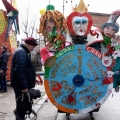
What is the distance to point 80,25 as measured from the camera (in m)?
4.73

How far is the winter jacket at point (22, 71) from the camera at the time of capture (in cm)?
433

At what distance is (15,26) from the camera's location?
971 cm

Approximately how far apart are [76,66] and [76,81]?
0.27m

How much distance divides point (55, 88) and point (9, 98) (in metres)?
3.55

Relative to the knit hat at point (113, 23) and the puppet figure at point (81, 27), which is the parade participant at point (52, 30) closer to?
the puppet figure at point (81, 27)

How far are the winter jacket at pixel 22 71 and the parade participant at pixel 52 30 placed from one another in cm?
30

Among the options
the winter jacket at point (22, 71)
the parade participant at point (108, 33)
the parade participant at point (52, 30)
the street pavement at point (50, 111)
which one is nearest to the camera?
the winter jacket at point (22, 71)

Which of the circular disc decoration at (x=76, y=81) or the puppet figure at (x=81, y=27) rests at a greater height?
the puppet figure at (x=81, y=27)

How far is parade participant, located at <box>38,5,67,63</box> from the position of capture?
4668 mm

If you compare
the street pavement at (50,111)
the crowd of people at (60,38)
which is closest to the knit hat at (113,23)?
the crowd of people at (60,38)

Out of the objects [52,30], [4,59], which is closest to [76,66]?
[52,30]

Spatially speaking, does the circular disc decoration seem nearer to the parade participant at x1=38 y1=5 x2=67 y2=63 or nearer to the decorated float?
the decorated float

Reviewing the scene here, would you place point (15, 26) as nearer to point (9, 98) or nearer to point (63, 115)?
point (9, 98)

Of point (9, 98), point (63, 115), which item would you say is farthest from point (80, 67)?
point (9, 98)
